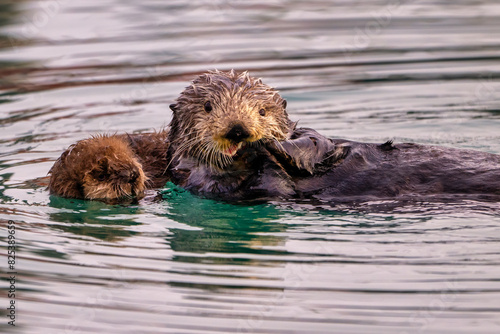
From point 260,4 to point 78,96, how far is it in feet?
17.6

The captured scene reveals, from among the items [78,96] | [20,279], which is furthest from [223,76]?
[78,96]

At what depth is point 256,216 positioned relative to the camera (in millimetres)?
5598

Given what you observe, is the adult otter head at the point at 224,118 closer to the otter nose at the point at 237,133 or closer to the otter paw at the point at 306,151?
the otter nose at the point at 237,133

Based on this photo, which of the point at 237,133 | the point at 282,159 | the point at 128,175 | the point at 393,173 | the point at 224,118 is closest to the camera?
the point at 237,133

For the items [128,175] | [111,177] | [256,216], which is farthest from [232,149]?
[111,177]

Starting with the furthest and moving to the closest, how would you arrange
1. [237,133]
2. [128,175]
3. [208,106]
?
[128,175] → [208,106] → [237,133]

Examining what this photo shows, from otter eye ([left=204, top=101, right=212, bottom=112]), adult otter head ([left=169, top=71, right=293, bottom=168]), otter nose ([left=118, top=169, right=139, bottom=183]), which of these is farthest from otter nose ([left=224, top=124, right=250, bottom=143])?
otter nose ([left=118, top=169, right=139, bottom=183])

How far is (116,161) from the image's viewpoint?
5.99 metres

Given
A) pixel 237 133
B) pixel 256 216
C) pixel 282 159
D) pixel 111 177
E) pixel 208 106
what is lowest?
pixel 256 216

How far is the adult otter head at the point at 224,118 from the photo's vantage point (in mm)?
5379

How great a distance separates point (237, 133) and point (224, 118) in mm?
258

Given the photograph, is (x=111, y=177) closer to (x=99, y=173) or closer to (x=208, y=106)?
(x=99, y=173)

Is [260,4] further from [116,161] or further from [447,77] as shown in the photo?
[116,161]

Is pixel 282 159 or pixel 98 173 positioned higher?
pixel 282 159
